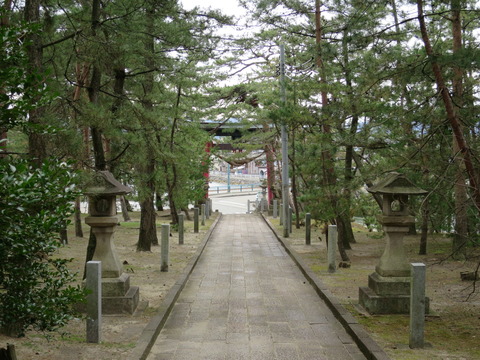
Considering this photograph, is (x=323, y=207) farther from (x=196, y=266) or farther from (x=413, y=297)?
(x=413, y=297)

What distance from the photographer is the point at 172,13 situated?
10.4m

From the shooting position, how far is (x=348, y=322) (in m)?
6.84

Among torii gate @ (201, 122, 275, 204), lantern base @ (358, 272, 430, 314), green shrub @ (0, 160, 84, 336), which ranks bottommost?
lantern base @ (358, 272, 430, 314)

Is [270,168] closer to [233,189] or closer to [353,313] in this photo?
[353,313]

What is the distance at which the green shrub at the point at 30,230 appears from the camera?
10.3 ft

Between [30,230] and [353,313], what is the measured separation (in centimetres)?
540

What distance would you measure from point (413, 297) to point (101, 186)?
4538 millimetres

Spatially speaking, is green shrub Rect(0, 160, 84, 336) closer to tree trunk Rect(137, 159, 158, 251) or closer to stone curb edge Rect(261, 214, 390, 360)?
stone curb edge Rect(261, 214, 390, 360)

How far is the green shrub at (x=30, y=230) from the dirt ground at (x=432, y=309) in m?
3.74

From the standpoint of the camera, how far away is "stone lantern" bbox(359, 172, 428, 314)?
7.35 meters

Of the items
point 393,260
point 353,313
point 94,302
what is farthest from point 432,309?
point 94,302

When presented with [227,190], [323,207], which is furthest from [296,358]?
[227,190]

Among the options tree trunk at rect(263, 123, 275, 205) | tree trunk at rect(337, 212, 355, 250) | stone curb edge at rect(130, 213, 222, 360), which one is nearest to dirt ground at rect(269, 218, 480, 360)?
tree trunk at rect(337, 212, 355, 250)

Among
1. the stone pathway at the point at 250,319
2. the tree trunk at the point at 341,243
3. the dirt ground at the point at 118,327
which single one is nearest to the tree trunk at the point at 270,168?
the dirt ground at the point at 118,327
